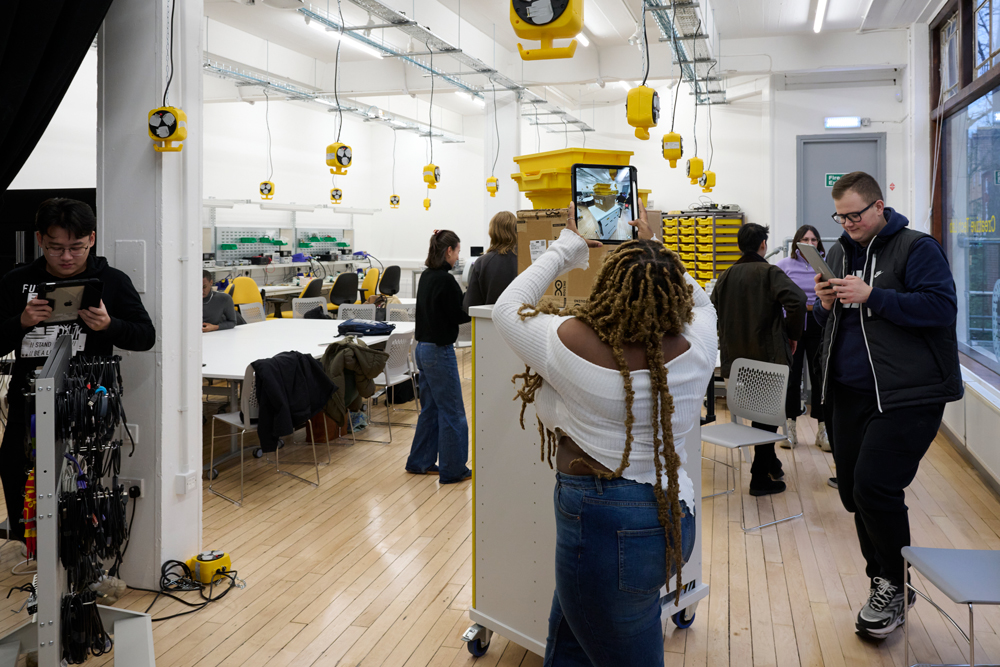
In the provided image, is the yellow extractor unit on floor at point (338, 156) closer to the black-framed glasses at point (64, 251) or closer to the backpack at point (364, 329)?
the backpack at point (364, 329)

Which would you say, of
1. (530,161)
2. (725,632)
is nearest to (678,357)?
(530,161)

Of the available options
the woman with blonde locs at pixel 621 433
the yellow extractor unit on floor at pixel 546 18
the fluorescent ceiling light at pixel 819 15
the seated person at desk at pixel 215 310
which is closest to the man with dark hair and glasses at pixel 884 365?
the yellow extractor unit on floor at pixel 546 18

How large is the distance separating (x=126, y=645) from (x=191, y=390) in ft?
3.50

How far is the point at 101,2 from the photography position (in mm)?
2664

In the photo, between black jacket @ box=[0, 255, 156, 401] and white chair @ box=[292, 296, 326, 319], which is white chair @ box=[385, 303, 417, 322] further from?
black jacket @ box=[0, 255, 156, 401]

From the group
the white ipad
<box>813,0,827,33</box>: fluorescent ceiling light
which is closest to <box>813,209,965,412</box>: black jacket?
the white ipad

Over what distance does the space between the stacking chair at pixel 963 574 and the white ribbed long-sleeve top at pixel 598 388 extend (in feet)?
3.03

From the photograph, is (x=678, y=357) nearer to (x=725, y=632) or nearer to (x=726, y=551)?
(x=725, y=632)

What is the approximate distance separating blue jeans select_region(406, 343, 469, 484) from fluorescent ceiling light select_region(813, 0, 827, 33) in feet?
21.0

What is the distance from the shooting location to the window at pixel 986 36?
5359 millimetres

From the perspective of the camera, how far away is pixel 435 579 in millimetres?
3371

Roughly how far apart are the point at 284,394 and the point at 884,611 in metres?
3.14

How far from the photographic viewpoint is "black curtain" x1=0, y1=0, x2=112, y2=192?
2305 mm

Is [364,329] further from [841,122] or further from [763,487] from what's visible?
[841,122]
